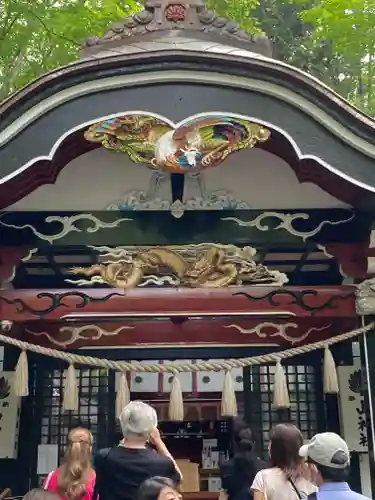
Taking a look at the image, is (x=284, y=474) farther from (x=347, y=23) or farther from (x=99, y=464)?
(x=347, y=23)

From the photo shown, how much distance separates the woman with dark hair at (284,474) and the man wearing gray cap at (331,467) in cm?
43

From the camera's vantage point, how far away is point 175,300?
15.6 feet

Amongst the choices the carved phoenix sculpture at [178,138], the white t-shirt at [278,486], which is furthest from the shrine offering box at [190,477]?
the carved phoenix sculpture at [178,138]

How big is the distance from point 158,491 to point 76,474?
103 cm

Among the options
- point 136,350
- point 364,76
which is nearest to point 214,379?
point 136,350

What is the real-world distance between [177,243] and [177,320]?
123 centimetres

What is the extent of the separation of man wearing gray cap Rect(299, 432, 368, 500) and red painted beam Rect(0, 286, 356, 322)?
2.11 m

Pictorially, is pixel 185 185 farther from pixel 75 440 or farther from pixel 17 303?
pixel 75 440

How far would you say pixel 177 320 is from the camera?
227 inches

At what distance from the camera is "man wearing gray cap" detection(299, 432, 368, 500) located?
2.61 meters

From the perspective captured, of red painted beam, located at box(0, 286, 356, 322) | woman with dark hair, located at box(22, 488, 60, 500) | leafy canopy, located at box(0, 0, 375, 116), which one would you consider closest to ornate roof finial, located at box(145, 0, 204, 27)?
red painted beam, located at box(0, 286, 356, 322)

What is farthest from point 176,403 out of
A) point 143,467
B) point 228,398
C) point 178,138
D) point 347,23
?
point 347,23

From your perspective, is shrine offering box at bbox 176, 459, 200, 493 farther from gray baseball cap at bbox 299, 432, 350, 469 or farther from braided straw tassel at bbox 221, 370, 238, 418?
gray baseball cap at bbox 299, 432, 350, 469

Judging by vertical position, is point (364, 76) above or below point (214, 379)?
above
